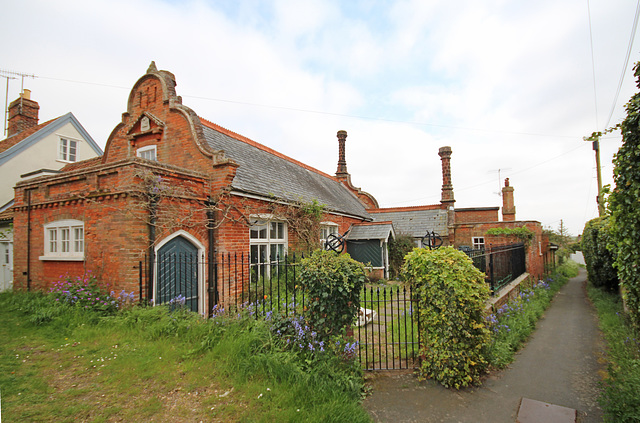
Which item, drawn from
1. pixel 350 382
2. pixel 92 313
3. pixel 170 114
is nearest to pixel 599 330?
pixel 350 382

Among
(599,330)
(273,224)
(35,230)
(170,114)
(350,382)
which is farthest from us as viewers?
(273,224)

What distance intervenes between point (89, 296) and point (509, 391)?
8.36 meters

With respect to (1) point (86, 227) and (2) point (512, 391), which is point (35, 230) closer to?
(1) point (86, 227)

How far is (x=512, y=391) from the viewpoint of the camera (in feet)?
14.5

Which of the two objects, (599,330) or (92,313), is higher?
(92,313)

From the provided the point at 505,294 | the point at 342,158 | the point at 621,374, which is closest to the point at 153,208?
the point at 621,374

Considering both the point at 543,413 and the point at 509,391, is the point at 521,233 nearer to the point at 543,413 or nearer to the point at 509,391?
the point at 509,391

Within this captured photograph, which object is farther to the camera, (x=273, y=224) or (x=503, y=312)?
(x=273, y=224)

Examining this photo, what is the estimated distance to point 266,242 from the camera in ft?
34.5

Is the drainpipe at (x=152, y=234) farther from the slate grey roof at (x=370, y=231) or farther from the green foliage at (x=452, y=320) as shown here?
the slate grey roof at (x=370, y=231)

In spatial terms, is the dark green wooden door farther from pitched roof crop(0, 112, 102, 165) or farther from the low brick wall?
pitched roof crop(0, 112, 102, 165)

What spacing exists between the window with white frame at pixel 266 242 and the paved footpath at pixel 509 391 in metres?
5.89

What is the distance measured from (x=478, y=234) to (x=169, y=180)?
18.7m

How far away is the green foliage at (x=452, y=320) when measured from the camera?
4527 mm
